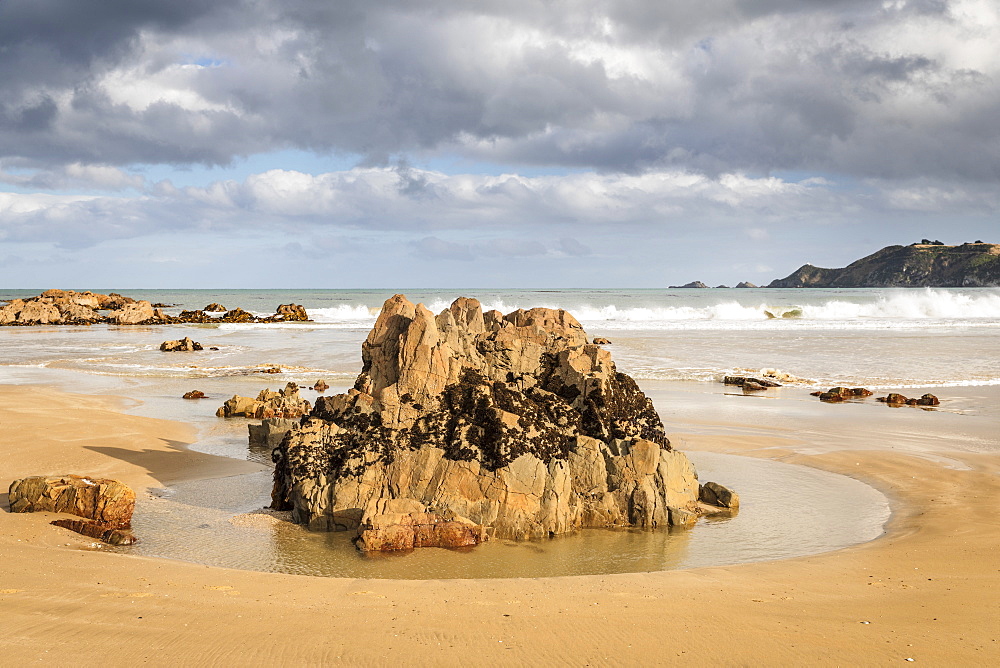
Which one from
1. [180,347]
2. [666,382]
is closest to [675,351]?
[666,382]

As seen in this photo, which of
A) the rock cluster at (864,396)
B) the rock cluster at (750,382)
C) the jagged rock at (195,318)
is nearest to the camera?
the rock cluster at (864,396)

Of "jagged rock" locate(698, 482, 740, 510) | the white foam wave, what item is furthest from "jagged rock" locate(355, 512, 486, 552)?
the white foam wave

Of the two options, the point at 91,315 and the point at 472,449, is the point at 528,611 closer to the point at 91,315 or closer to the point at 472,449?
the point at 472,449

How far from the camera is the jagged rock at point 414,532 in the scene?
880cm

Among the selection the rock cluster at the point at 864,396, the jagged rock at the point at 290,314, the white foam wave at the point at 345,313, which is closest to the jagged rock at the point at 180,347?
the rock cluster at the point at 864,396

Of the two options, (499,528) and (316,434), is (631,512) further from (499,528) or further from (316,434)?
(316,434)

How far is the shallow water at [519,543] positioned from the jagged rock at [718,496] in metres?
0.23

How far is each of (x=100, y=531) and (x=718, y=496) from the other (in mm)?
8279

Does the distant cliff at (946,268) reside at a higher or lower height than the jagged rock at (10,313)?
higher

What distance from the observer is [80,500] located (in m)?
9.31

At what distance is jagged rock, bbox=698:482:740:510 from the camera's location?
10.8 m

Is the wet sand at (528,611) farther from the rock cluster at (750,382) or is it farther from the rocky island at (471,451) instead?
the rock cluster at (750,382)

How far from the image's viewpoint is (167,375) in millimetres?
28141

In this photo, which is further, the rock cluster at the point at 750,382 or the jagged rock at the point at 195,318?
the jagged rock at the point at 195,318
